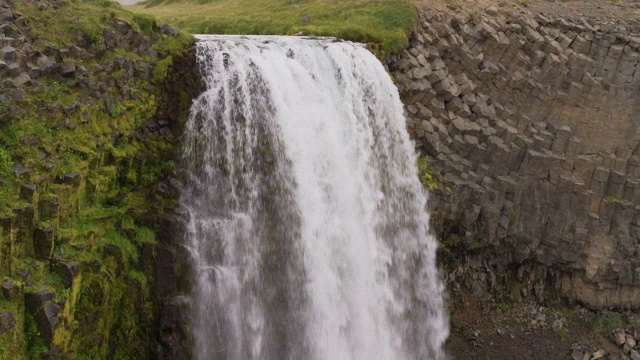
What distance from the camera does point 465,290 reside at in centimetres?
2175

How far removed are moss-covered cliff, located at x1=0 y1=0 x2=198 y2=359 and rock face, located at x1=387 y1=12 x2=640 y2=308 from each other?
31.7ft

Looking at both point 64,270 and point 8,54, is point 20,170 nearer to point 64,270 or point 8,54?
point 64,270

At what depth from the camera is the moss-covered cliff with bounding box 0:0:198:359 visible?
1149 cm

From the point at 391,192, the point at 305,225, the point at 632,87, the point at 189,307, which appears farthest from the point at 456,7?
the point at 189,307

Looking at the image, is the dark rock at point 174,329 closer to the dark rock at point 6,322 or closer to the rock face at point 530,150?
the dark rock at point 6,322

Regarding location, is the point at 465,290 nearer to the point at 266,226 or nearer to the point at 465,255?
the point at 465,255

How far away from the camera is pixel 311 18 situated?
86.6 ft

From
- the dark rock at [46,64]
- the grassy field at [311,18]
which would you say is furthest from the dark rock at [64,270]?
the grassy field at [311,18]

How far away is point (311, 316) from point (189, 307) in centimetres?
351

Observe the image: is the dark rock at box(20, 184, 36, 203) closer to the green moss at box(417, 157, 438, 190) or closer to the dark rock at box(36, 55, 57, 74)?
the dark rock at box(36, 55, 57, 74)

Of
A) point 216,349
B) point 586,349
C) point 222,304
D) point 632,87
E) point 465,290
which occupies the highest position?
point 632,87

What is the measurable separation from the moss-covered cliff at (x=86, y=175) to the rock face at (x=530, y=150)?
9.66m

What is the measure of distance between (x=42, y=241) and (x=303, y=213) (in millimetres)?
7377

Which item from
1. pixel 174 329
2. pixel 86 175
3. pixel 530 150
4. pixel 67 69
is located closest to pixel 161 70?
pixel 67 69
